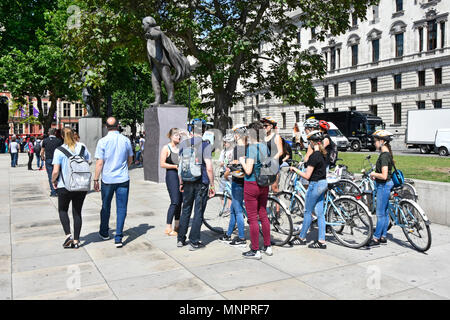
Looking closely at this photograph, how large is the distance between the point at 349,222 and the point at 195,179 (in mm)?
2498

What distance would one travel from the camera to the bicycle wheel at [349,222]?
6281 millimetres

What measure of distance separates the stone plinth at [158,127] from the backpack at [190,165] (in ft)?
24.4

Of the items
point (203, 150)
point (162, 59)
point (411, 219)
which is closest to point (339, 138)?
point (162, 59)

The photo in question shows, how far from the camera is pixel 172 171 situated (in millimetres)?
6953

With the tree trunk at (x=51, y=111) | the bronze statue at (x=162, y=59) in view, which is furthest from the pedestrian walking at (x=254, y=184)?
the tree trunk at (x=51, y=111)

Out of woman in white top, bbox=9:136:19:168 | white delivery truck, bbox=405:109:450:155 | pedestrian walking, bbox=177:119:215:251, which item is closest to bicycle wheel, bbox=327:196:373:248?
pedestrian walking, bbox=177:119:215:251

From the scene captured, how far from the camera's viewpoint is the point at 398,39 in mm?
49688

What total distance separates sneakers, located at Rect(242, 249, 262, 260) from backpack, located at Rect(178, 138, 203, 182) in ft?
4.25

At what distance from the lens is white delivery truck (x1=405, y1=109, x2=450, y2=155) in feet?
101

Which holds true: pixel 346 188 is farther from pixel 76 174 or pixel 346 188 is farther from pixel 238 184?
pixel 76 174

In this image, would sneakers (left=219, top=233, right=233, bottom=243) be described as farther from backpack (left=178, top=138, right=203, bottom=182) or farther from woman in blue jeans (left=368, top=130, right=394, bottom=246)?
woman in blue jeans (left=368, top=130, right=394, bottom=246)

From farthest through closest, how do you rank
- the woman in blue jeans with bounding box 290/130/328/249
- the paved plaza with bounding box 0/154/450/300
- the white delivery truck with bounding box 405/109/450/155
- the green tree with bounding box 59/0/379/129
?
the white delivery truck with bounding box 405/109/450/155 → the green tree with bounding box 59/0/379/129 → the woman in blue jeans with bounding box 290/130/328/249 → the paved plaza with bounding box 0/154/450/300

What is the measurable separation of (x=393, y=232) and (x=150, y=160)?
8.81 metres
